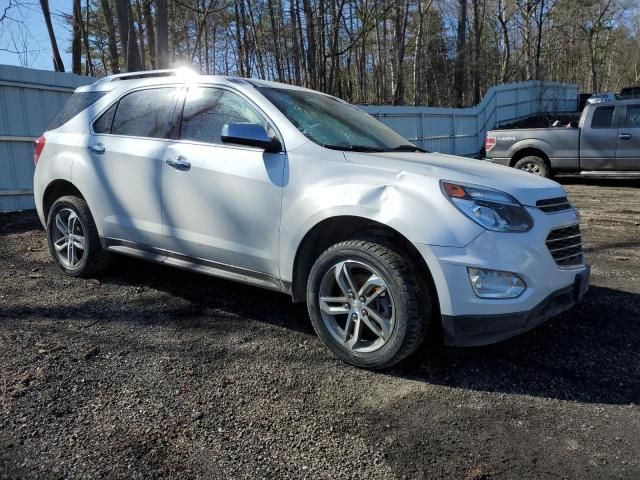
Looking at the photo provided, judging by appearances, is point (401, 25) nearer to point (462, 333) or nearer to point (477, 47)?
point (477, 47)

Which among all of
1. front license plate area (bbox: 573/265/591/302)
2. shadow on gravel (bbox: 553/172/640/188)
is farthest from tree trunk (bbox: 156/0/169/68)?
front license plate area (bbox: 573/265/591/302)

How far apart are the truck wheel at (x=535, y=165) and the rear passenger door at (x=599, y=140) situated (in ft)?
2.45

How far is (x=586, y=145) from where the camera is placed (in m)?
12.1

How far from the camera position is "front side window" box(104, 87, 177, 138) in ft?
14.6

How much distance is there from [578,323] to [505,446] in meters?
1.92

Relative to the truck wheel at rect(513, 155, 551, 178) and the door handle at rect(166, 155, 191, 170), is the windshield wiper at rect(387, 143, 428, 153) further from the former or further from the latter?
the truck wheel at rect(513, 155, 551, 178)

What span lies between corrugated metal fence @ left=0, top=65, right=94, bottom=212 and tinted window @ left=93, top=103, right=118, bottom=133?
4.44 meters

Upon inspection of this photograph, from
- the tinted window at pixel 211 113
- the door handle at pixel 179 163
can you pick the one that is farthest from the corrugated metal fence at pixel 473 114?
the door handle at pixel 179 163

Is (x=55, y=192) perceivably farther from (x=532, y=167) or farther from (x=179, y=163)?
(x=532, y=167)

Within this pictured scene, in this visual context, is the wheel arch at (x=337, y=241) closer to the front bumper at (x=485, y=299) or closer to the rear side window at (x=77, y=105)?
the front bumper at (x=485, y=299)

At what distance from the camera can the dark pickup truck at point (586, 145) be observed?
38.7 feet

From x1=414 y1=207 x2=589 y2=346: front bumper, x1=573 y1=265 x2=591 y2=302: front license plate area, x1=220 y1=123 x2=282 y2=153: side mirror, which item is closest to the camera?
x1=414 y1=207 x2=589 y2=346: front bumper

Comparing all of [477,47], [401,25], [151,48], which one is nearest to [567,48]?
[477,47]

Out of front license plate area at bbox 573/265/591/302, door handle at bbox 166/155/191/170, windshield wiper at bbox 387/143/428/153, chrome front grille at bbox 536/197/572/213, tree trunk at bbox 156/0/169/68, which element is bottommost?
front license plate area at bbox 573/265/591/302
